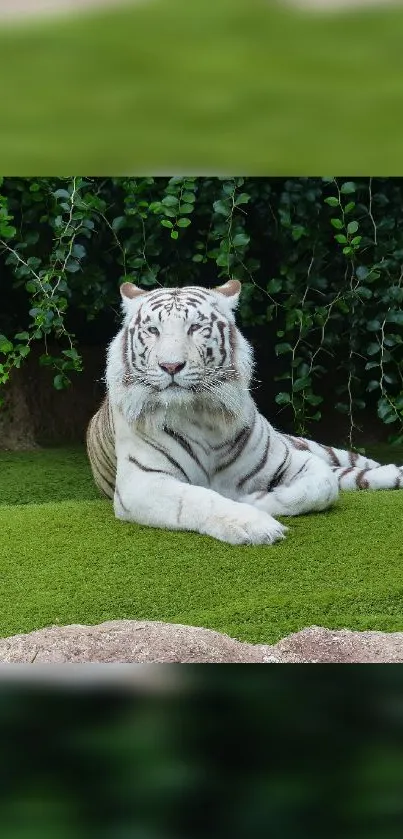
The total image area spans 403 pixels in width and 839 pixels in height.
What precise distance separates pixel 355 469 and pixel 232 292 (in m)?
0.72

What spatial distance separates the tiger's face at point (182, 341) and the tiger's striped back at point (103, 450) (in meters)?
0.28

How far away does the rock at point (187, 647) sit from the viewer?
1.92m

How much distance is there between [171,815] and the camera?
1.46m

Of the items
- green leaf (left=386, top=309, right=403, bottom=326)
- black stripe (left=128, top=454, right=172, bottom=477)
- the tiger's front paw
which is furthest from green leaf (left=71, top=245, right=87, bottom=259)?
the tiger's front paw

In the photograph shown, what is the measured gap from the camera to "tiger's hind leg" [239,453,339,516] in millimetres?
2689

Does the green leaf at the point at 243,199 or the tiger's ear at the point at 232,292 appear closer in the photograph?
the tiger's ear at the point at 232,292

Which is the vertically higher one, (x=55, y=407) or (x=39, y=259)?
(x=39, y=259)

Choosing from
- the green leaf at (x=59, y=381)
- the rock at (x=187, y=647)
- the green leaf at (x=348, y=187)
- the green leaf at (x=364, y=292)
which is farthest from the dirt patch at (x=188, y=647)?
the green leaf at (x=348, y=187)

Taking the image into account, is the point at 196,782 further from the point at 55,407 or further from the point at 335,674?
the point at 55,407

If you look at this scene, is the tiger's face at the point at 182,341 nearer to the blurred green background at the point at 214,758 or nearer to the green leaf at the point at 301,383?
the green leaf at the point at 301,383
